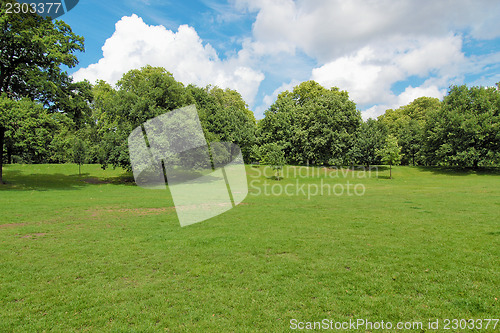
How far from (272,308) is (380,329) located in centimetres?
201

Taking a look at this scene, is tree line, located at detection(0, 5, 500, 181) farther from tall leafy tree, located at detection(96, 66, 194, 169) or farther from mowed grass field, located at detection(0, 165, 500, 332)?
mowed grass field, located at detection(0, 165, 500, 332)

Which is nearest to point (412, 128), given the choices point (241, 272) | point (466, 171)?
point (466, 171)

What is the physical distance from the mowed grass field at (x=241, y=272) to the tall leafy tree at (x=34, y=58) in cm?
2004

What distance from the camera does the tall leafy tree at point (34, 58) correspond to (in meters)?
24.3

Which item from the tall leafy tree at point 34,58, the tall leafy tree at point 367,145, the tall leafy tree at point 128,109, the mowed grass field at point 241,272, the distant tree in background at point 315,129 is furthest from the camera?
the distant tree in background at point 315,129

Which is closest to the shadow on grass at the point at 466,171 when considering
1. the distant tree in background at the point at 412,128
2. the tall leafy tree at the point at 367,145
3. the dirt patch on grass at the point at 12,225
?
the distant tree in background at the point at 412,128

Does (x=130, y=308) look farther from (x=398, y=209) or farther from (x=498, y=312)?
(x=398, y=209)

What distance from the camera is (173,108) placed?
36031 mm

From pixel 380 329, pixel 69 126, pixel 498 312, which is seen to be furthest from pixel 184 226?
pixel 69 126

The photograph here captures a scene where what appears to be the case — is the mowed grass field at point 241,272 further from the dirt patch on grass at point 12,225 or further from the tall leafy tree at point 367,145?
the tall leafy tree at point 367,145

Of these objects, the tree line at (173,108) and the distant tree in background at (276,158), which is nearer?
the tree line at (173,108)

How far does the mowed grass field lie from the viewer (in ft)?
17.1

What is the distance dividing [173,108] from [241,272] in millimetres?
32429

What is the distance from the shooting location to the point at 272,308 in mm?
5453
